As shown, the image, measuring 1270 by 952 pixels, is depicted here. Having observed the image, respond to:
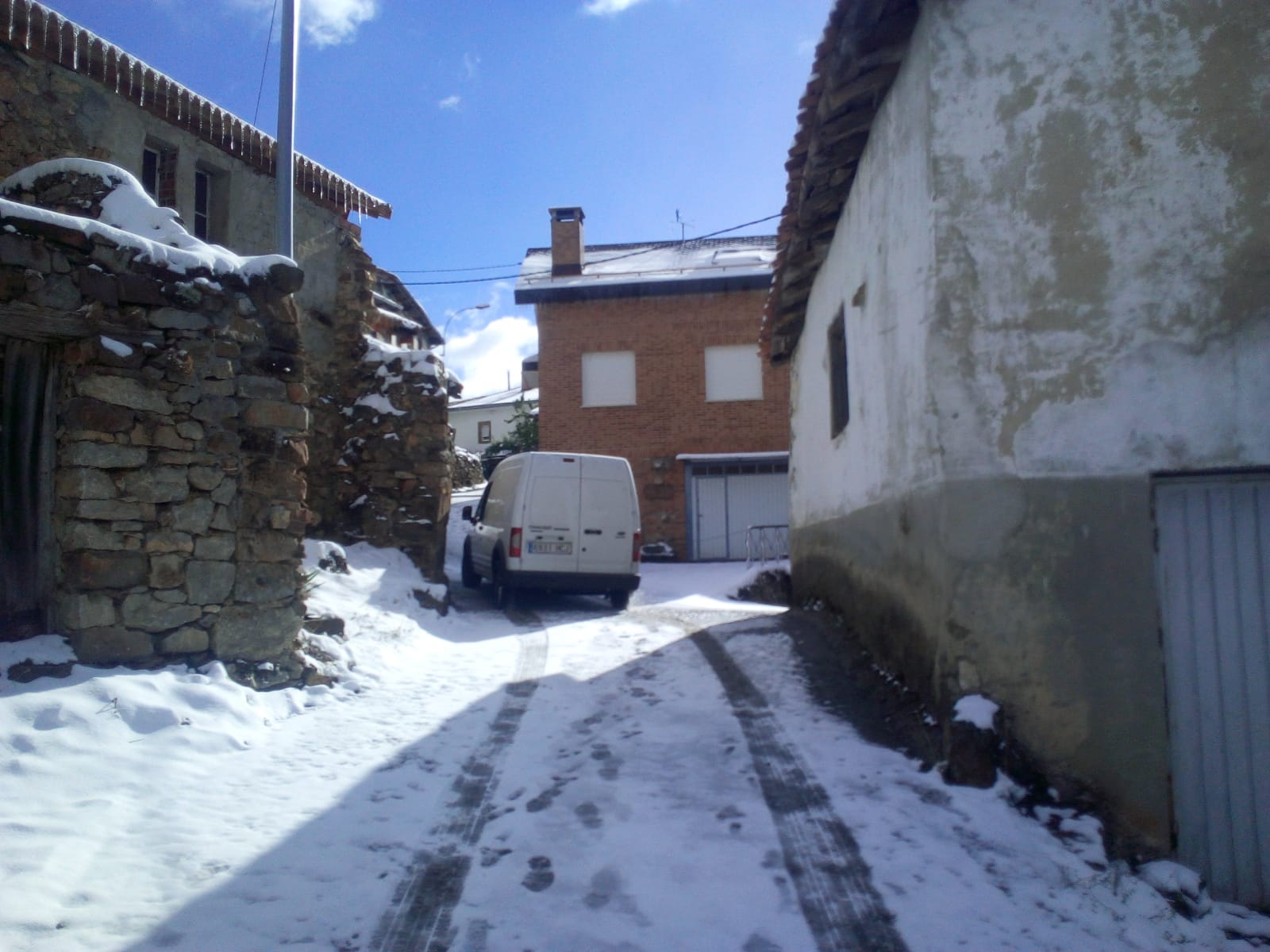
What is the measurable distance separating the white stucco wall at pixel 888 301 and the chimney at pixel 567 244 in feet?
46.1

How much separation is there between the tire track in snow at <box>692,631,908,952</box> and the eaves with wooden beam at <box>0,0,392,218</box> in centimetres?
871

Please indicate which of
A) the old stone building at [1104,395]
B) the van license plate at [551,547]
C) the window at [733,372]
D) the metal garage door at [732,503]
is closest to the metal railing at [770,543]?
the metal garage door at [732,503]

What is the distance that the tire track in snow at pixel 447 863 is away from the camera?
3381 millimetres

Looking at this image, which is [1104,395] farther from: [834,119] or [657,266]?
[657,266]

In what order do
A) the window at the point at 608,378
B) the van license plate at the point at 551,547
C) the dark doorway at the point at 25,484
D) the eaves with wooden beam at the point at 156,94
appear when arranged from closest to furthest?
1. the dark doorway at the point at 25,484
2. the eaves with wooden beam at the point at 156,94
3. the van license plate at the point at 551,547
4. the window at the point at 608,378

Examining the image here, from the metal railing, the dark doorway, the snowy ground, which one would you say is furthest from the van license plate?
the metal railing

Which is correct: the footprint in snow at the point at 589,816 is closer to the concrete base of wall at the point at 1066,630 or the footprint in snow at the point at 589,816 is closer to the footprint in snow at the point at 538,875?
the footprint in snow at the point at 538,875

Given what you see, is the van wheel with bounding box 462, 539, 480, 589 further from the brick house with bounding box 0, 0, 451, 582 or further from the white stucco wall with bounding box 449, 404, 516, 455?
the white stucco wall with bounding box 449, 404, 516, 455

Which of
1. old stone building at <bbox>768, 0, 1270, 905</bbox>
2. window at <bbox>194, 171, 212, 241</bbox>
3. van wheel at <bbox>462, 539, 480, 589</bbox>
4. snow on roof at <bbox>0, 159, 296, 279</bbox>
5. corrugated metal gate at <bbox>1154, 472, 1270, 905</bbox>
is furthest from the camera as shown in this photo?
van wheel at <bbox>462, 539, 480, 589</bbox>

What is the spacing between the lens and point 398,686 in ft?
22.8

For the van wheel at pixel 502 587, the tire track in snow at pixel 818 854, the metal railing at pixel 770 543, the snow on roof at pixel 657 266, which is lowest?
the tire track in snow at pixel 818 854

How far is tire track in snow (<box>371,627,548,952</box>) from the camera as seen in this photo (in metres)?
3.38

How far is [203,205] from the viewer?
12.0 m

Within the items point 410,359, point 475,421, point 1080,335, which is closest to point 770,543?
point 410,359
